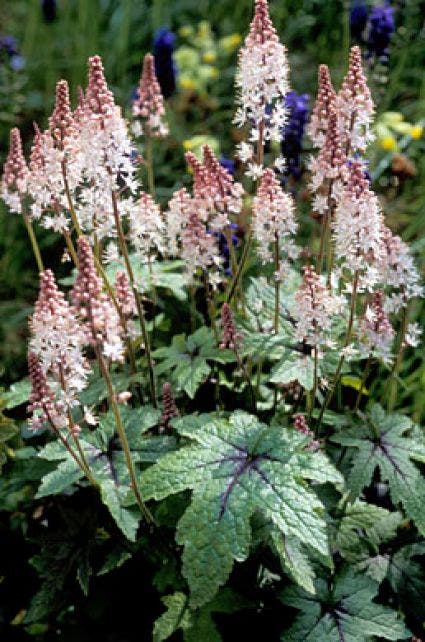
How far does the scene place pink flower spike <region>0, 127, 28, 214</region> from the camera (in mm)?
2857

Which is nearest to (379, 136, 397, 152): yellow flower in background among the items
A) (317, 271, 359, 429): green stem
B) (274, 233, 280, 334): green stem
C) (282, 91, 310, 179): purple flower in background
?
(282, 91, 310, 179): purple flower in background

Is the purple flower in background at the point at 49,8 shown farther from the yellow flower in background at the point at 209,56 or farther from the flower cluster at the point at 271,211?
the flower cluster at the point at 271,211

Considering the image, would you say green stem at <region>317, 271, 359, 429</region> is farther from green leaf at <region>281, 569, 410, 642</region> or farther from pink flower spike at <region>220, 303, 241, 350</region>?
green leaf at <region>281, 569, 410, 642</region>

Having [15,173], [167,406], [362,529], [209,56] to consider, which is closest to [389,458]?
[362,529]

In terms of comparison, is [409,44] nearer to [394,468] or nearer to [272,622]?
[394,468]

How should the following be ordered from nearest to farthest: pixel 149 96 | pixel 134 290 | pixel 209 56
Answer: pixel 134 290
pixel 149 96
pixel 209 56

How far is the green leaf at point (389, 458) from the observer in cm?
263

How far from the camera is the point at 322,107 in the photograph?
268cm

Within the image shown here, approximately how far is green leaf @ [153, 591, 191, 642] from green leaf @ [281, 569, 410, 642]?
1.04ft

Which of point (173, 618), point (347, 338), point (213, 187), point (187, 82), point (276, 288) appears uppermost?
point (187, 82)

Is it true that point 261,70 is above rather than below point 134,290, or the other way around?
above

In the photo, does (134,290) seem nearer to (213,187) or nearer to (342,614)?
(213,187)

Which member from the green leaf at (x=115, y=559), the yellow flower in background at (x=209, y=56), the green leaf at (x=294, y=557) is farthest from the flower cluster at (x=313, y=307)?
the yellow flower in background at (x=209, y=56)

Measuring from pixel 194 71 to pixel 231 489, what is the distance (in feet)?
15.8
